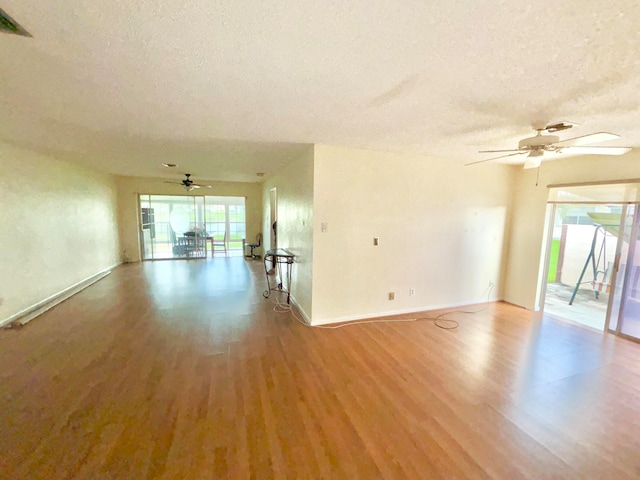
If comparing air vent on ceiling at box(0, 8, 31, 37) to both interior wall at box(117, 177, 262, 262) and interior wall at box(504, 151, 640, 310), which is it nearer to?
interior wall at box(504, 151, 640, 310)

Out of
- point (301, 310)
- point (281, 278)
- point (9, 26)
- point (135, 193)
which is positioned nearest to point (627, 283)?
point (301, 310)

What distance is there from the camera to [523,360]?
289 cm

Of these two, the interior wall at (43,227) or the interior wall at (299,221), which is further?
the interior wall at (299,221)

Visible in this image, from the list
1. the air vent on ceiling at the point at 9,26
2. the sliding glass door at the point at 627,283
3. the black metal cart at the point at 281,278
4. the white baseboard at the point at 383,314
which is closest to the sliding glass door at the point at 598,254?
the sliding glass door at the point at 627,283

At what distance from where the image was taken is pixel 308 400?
2197 mm

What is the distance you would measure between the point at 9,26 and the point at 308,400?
9.62ft

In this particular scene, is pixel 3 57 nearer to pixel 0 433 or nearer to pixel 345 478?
pixel 0 433

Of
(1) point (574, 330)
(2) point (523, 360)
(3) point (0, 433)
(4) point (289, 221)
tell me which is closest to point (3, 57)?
(3) point (0, 433)

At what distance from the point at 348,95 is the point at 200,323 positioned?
3316 millimetres

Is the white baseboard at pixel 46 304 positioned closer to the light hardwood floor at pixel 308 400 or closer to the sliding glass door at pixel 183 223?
the light hardwood floor at pixel 308 400

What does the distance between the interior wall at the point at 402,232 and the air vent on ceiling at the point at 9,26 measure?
8.30ft

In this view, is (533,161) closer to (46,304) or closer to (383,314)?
(383,314)

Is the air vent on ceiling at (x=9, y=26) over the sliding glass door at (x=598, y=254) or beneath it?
over

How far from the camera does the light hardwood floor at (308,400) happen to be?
64.7 inches
